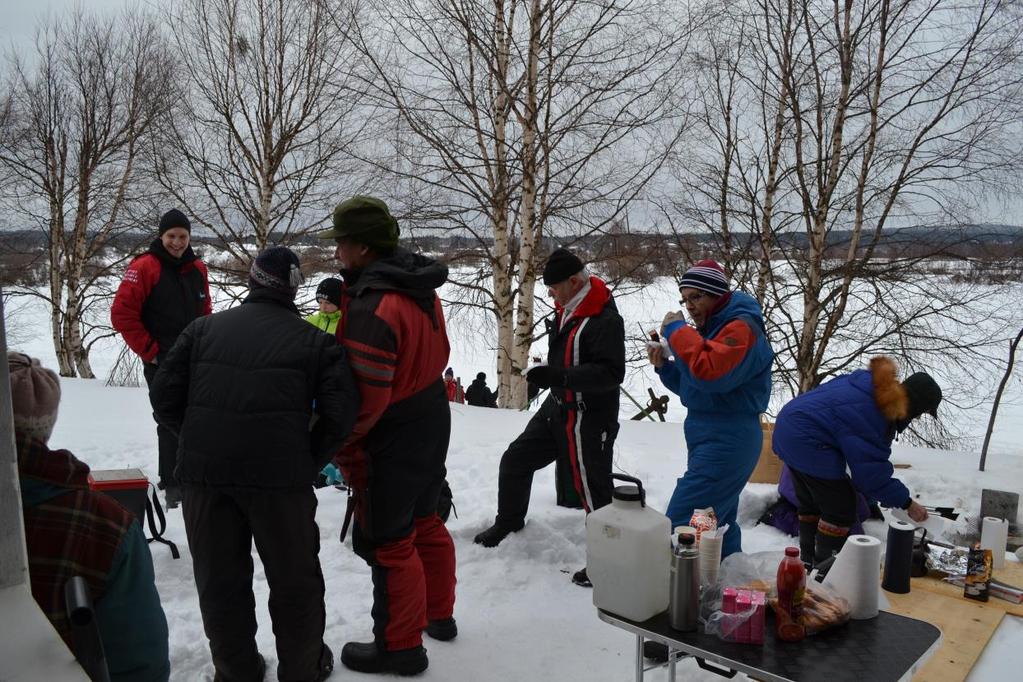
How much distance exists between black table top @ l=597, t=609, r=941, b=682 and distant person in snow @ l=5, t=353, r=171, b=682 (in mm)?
1387

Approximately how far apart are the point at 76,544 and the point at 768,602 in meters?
1.98

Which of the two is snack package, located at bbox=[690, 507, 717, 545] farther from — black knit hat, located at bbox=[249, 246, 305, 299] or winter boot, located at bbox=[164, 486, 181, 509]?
winter boot, located at bbox=[164, 486, 181, 509]

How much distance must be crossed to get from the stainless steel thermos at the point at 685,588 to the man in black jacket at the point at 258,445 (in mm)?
1206

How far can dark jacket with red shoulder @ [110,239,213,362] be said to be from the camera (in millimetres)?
4582

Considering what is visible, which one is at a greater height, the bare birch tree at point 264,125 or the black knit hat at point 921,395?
the bare birch tree at point 264,125

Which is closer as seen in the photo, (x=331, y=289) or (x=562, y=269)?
(x=562, y=269)

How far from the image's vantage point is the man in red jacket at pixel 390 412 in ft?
8.82

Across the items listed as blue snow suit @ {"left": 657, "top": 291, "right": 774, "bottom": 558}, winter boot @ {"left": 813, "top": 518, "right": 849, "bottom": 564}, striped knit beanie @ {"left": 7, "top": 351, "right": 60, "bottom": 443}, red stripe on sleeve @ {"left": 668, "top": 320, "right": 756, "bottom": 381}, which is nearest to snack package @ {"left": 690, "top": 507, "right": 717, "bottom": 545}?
blue snow suit @ {"left": 657, "top": 291, "right": 774, "bottom": 558}

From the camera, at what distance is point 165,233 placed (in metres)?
4.66

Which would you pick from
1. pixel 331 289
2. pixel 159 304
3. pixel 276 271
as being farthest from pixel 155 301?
pixel 276 271

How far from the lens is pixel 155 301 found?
468 centimetres

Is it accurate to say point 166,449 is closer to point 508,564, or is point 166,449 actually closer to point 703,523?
point 508,564

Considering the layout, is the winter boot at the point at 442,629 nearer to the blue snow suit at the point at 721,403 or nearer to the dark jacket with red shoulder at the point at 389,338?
the dark jacket with red shoulder at the point at 389,338

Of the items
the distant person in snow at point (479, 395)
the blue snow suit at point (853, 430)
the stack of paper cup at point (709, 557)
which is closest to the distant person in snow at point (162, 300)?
the stack of paper cup at point (709, 557)
